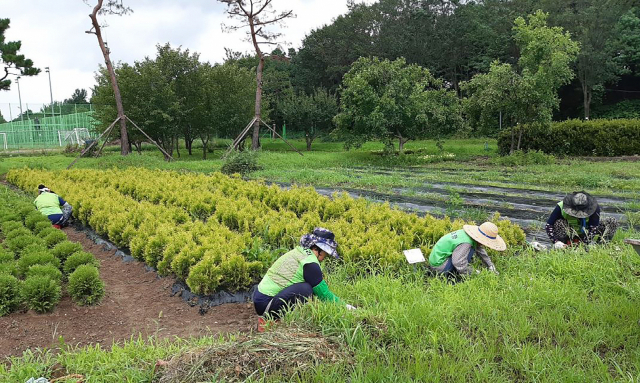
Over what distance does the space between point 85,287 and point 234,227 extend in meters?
3.03

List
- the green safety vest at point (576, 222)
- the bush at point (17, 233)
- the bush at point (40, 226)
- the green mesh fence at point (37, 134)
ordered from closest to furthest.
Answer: the green safety vest at point (576, 222), the bush at point (17, 233), the bush at point (40, 226), the green mesh fence at point (37, 134)

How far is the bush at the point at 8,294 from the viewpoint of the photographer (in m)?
5.08

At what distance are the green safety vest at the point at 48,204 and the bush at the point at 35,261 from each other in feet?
11.3

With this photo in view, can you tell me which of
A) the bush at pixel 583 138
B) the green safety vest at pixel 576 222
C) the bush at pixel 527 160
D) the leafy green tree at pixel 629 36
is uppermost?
the leafy green tree at pixel 629 36

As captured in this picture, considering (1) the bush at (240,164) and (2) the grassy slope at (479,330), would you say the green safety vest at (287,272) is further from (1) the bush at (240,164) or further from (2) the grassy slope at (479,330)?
(1) the bush at (240,164)

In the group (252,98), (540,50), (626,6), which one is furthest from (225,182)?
(626,6)

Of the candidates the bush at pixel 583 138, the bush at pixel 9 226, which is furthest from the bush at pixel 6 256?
the bush at pixel 583 138

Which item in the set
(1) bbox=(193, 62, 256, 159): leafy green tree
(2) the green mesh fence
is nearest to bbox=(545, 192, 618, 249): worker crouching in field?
(1) bbox=(193, 62, 256, 159): leafy green tree

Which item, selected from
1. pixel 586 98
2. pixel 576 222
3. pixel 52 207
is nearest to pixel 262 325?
pixel 576 222

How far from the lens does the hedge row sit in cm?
515

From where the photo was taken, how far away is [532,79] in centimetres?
1728

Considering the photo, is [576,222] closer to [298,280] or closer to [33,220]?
[298,280]

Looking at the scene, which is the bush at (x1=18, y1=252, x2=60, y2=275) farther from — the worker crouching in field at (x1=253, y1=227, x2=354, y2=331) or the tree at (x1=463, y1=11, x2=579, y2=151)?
the tree at (x1=463, y1=11, x2=579, y2=151)

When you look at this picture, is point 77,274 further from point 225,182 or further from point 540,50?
point 540,50
